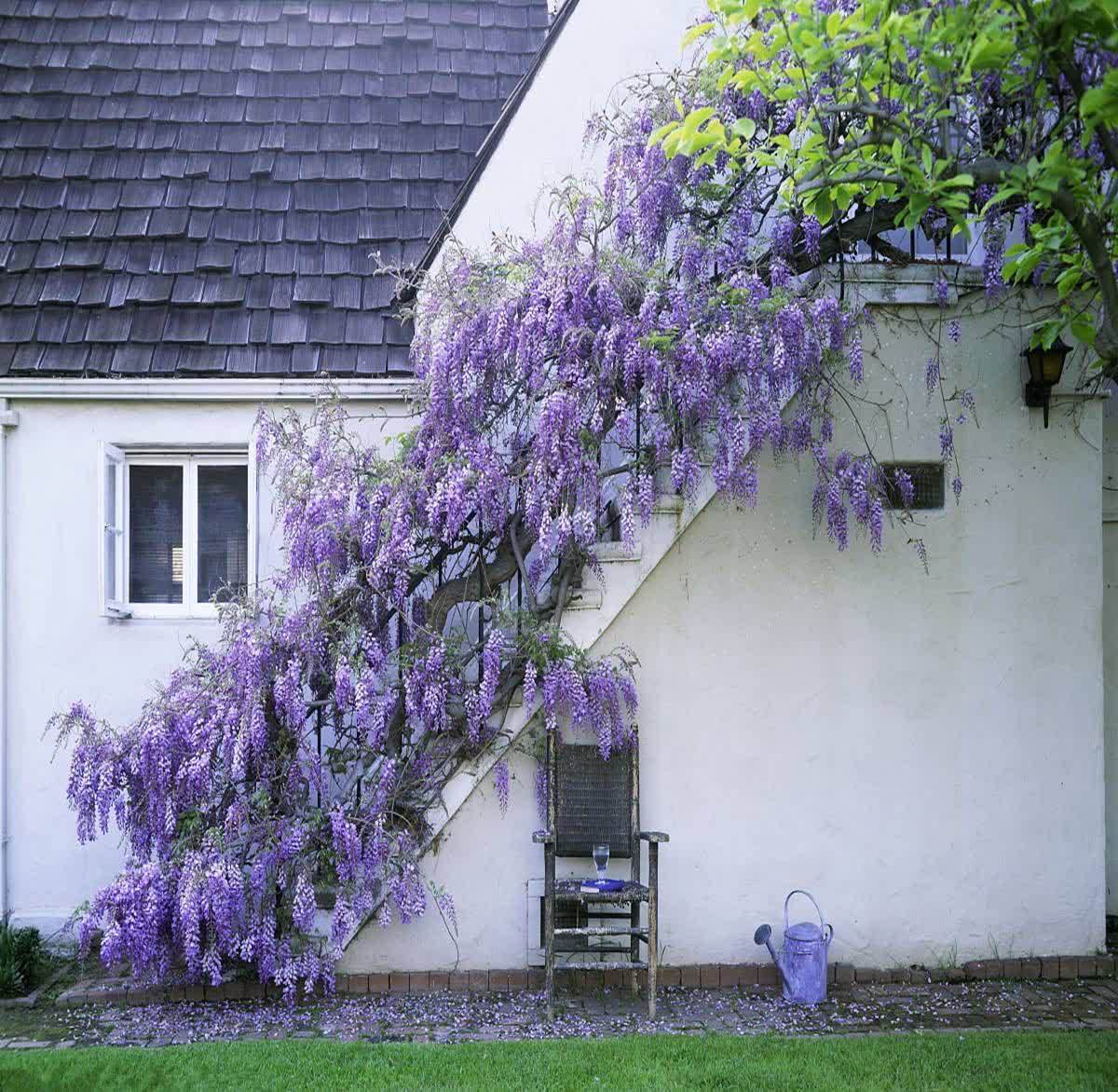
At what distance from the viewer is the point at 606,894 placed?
17.1 feet

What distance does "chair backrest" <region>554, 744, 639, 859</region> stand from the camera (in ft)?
18.5

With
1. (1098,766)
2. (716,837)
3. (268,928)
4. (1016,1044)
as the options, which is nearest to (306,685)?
(268,928)

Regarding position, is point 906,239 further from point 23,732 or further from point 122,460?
point 23,732

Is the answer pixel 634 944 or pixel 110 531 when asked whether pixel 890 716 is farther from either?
pixel 110 531

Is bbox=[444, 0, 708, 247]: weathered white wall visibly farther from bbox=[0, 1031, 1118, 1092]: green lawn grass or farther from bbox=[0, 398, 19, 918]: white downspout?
bbox=[0, 1031, 1118, 1092]: green lawn grass

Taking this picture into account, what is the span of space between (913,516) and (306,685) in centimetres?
326

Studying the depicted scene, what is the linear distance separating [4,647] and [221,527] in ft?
4.26

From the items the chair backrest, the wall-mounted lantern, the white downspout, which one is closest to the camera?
the chair backrest

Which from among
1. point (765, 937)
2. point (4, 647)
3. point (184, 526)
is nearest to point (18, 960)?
point (4, 647)

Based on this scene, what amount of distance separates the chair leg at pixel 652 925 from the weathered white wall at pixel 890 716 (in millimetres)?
523

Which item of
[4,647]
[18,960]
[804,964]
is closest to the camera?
[804,964]

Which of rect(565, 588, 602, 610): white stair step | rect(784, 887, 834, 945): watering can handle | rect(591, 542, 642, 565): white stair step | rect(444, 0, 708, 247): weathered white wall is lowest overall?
rect(784, 887, 834, 945): watering can handle

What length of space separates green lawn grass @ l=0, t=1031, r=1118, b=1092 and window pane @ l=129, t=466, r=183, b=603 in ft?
8.19

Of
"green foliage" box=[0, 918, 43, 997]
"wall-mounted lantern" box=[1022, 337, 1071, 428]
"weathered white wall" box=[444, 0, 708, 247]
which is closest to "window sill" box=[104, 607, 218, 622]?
"green foliage" box=[0, 918, 43, 997]
